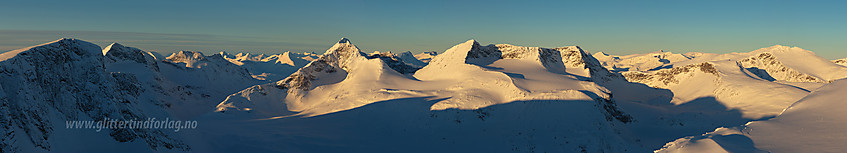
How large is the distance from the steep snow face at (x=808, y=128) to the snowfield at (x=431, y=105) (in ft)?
0.16

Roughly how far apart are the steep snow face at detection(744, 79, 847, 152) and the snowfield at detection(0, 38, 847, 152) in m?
0.05

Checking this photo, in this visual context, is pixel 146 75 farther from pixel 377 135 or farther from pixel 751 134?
pixel 751 134

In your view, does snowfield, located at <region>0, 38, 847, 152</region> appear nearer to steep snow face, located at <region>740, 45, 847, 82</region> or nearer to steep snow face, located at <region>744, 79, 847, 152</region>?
steep snow face, located at <region>744, 79, 847, 152</region>

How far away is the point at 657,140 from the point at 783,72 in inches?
2678

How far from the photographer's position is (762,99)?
44.9 m

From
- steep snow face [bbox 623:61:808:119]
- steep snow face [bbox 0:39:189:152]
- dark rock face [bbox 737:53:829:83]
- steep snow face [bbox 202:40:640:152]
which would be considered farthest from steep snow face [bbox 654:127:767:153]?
dark rock face [bbox 737:53:829:83]

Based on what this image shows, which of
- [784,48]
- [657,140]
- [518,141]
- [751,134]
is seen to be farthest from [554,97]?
[784,48]

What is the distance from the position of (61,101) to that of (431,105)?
93.6ft

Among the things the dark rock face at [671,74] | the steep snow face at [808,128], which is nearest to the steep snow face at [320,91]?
the steep snow face at [808,128]

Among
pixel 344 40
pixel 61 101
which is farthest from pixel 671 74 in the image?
pixel 61 101

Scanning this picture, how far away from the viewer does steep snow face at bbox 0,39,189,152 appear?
1255 cm

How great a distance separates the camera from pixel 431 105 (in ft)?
125

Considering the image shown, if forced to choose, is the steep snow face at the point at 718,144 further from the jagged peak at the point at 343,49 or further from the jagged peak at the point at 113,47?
the jagged peak at the point at 113,47

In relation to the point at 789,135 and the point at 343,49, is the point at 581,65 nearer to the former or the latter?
the point at 343,49
